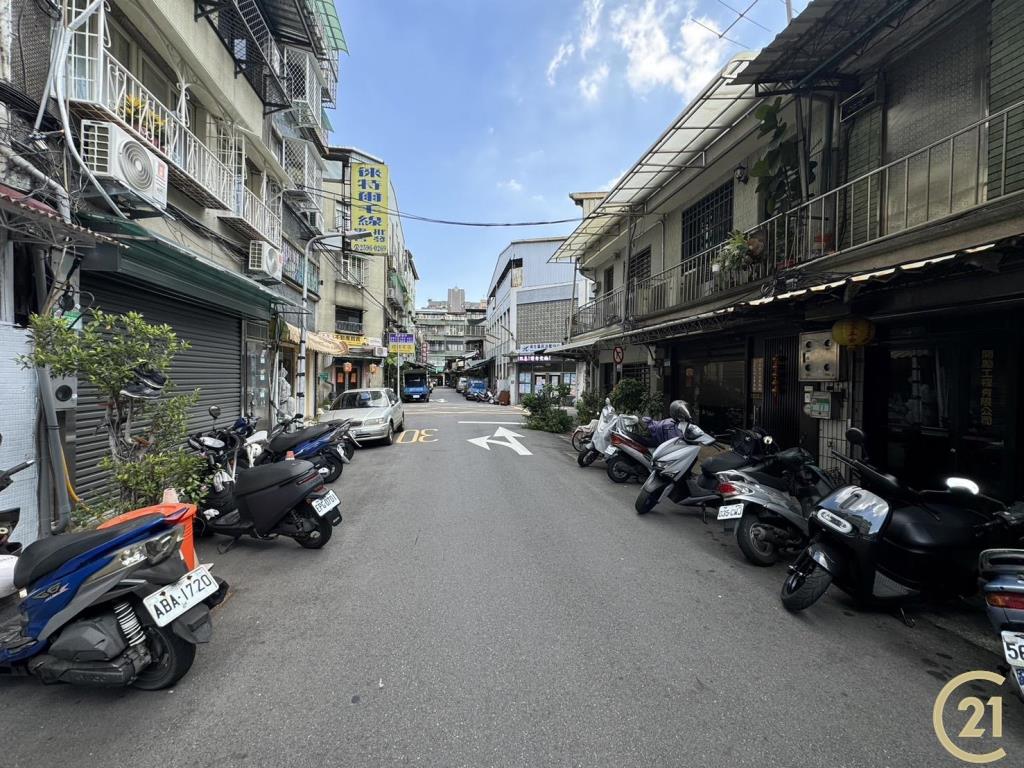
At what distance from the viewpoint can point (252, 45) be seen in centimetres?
1024

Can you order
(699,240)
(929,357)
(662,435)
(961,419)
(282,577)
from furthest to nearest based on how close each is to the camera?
(699,240) < (662,435) < (929,357) < (961,419) < (282,577)

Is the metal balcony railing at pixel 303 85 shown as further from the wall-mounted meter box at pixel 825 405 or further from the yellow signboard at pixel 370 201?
the wall-mounted meter box at pixel 825 405

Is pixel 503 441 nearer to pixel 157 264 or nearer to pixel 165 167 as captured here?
pixel 157 264

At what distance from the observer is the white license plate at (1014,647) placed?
7.70 ft

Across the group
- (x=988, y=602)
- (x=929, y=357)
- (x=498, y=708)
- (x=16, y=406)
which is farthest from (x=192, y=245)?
(x=929, y=357)

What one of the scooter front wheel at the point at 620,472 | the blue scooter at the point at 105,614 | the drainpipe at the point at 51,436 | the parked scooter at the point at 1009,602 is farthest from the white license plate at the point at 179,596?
the scooter front wheel at the point at 620,472

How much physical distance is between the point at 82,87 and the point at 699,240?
11.6 meters

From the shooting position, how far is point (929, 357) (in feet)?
19.0

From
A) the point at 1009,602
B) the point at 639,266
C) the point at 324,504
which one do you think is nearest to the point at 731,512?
the point at 1009,602

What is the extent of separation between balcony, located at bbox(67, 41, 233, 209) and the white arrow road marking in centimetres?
789

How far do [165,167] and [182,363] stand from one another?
314cm

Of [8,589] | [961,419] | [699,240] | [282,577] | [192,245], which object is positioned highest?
[699,240]

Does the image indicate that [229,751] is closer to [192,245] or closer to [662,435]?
[662,435]

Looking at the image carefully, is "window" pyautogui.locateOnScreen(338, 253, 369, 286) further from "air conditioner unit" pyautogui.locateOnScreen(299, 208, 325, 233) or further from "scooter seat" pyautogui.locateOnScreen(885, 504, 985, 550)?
"scooter seat" pyautogui.locateOnScreen(885, 504, 985, 550)
